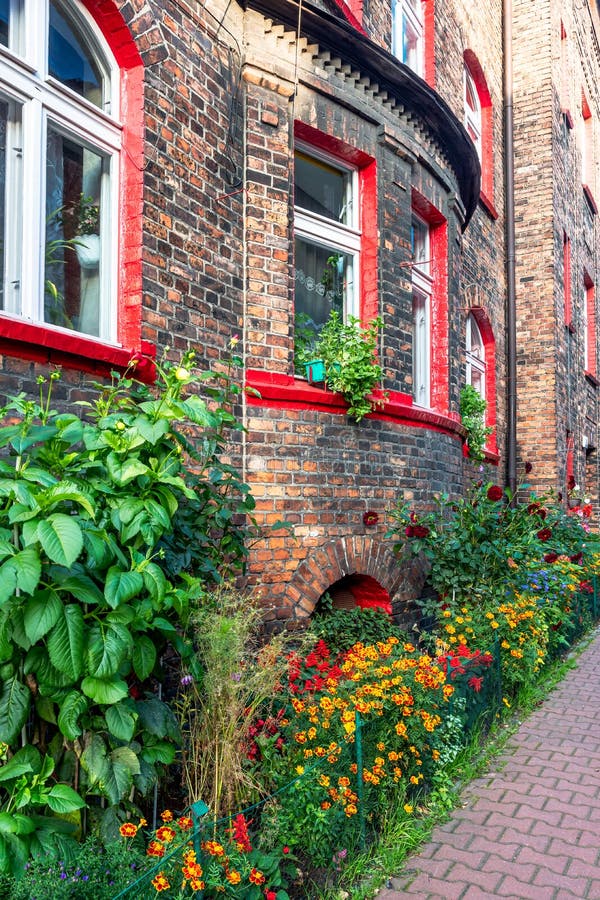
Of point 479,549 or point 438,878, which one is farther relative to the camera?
point 479,549

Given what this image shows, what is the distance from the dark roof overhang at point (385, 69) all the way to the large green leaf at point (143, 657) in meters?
4.64

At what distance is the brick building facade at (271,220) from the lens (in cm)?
390

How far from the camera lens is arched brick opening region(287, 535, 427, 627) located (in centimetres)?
534

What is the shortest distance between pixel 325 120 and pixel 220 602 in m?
4.05

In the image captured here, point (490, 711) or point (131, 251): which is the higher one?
point (131, 251)

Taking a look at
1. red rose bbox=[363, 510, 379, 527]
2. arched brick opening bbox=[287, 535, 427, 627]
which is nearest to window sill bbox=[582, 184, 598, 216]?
arched brick opening bbox=[287, 535, 427, 627]

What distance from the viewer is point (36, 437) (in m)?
2.65

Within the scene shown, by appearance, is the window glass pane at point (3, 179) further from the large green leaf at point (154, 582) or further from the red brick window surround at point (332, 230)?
the red brick window surround at point (332, 230)

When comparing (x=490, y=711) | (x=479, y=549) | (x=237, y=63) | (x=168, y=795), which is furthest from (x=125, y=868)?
(x=237, y=63)

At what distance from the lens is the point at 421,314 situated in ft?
25.8

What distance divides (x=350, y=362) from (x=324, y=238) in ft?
3.85

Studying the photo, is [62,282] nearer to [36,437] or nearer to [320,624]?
[36,437]

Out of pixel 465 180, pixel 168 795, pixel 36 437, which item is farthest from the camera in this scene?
pixel 465 180

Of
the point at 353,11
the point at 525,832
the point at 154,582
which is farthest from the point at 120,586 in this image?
the point at 353,11
